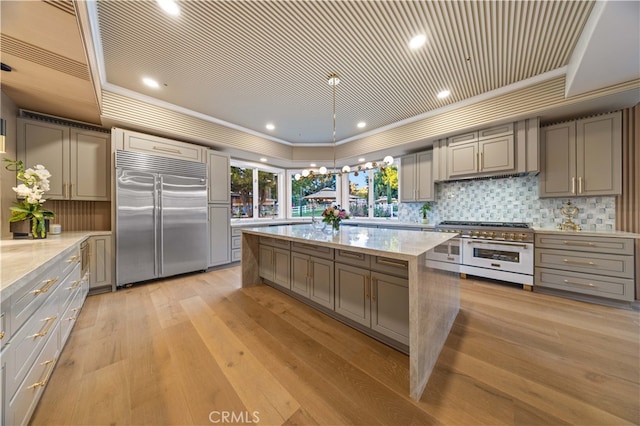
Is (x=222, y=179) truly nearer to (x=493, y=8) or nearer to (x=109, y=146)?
(x=109, y=146)

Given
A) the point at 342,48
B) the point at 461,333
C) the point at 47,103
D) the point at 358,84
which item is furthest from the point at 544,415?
the point at 47,103

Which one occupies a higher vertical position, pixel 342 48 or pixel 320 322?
pixel 342 48

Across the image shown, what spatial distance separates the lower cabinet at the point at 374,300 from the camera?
5.78 ft

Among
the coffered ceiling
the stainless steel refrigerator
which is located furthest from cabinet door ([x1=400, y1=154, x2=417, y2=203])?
the stainless steel refrigerator

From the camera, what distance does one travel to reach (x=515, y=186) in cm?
367

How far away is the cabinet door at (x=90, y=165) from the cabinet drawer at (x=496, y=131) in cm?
589

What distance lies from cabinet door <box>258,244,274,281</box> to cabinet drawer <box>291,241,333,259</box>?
61 cm

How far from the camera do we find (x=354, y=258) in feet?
6.80

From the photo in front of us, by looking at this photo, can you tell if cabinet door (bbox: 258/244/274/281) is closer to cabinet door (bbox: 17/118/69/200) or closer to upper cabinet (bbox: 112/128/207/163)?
upper cabinet (bbox: 112/128/207/163)

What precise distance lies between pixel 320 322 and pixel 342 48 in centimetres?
295

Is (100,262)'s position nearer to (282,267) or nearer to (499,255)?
(282,267)

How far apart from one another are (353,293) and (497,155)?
322 centimetres

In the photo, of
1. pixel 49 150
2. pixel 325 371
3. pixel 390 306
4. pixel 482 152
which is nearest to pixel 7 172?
pixel 49 150

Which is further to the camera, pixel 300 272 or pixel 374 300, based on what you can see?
pixel 300 272
